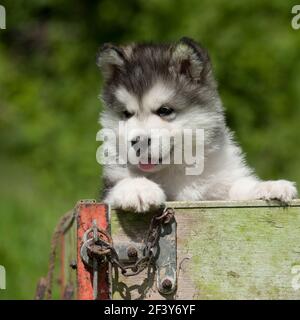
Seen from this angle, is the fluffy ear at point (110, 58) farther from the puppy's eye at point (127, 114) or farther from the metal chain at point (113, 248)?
the metal chain at point (113, 248)

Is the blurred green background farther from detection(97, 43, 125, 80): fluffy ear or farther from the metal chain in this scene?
the metal chain

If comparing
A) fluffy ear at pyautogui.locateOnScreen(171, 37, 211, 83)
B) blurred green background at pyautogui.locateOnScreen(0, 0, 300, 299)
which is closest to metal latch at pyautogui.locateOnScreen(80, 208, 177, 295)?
fluffy ear at pyautogui.locateOnScreen(171, 37, 211, 83)

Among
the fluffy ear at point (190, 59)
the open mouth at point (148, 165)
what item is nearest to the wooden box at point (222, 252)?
the open mouth at point (148, 165)

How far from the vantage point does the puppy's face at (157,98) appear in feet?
14.3

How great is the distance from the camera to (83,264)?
3.87m

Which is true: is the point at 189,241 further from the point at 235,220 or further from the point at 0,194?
the point at 0,194

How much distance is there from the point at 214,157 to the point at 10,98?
8.75 metres

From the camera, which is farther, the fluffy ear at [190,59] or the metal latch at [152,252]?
the fluffy ear at [190,59]

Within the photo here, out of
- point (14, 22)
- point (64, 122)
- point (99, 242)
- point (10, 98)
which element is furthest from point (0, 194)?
point (99, 242)

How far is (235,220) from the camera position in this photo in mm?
3865

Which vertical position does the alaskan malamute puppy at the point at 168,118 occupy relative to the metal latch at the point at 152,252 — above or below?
above

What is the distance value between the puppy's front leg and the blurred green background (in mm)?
3587

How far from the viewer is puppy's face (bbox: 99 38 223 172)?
4.34 meters

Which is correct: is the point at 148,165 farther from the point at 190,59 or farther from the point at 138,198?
the point at 190,59
